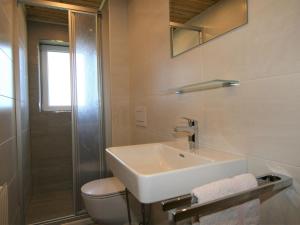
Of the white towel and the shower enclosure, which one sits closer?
the white towel

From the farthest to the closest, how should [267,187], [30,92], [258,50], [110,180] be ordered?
[30,92] < [110,180] < [258,50] < [267,187]

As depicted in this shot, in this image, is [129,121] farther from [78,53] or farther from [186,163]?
[186,163]

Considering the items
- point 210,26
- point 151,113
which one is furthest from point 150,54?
point 210,26

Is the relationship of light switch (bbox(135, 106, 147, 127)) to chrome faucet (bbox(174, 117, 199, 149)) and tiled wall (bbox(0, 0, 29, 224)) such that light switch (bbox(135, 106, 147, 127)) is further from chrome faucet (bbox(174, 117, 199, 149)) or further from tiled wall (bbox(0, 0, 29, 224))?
tiled wall (bbox(0, 0, 29, 224))

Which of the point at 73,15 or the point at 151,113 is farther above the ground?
the point at 73,15

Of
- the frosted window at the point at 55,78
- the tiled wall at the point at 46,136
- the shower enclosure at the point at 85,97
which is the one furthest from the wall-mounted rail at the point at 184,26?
the tiled wall at the point at 46,136

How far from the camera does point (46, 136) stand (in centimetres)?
288

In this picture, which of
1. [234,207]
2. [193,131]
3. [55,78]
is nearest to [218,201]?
[234,207]

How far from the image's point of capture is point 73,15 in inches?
82.6

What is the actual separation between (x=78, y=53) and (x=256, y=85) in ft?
5.92

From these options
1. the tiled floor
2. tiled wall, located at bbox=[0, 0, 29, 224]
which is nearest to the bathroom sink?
tiled wall, located at bbox=[0, 0, 29, 224]

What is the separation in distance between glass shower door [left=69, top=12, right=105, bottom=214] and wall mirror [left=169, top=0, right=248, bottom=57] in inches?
41.4

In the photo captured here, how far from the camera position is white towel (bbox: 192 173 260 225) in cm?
65

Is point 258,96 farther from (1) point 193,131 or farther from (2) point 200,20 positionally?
(2) point 200,20
